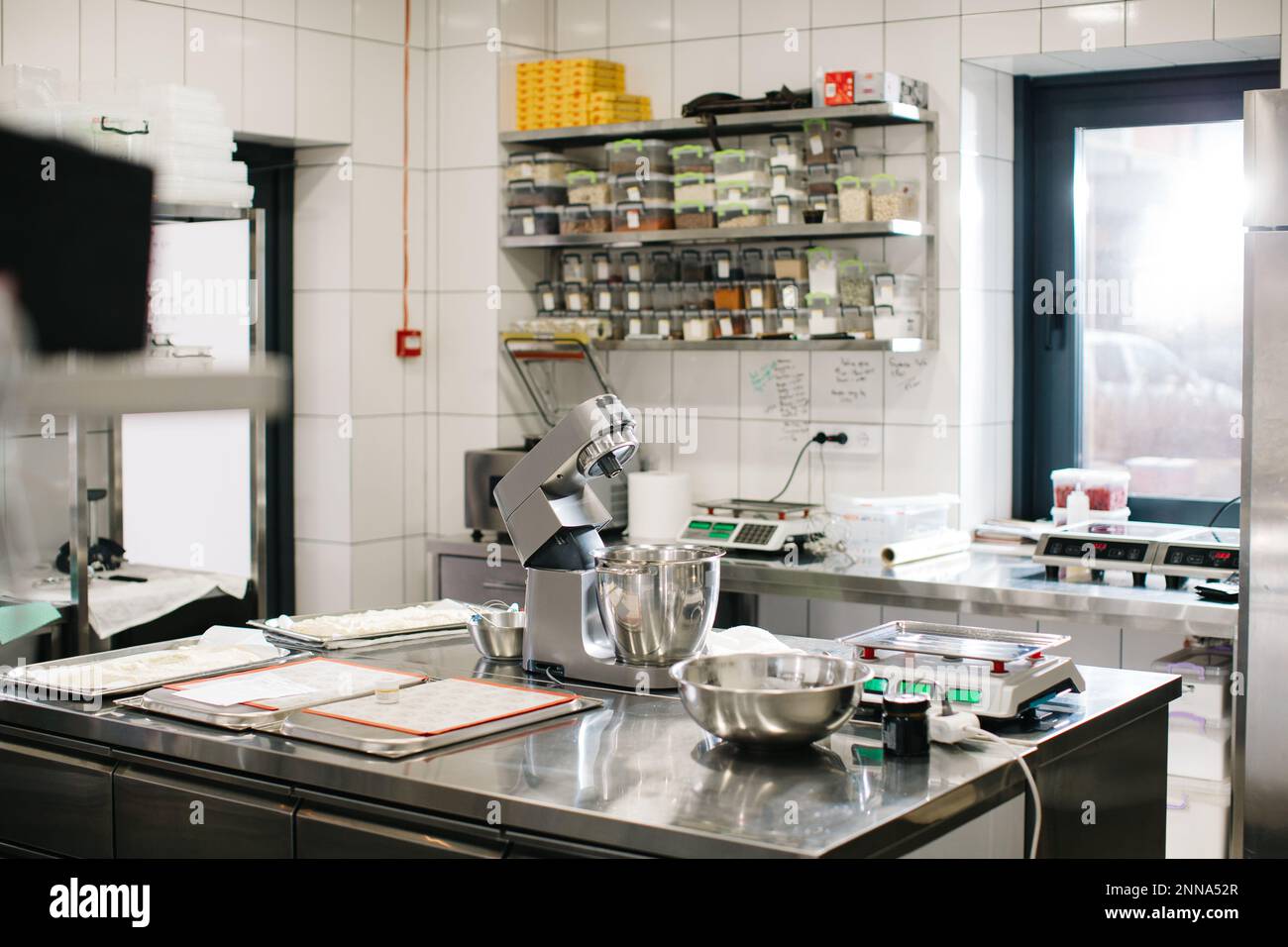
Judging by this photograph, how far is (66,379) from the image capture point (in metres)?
0.44

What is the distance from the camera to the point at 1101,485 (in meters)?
4.16

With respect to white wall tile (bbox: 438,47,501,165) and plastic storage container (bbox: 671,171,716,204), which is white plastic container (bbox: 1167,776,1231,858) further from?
white wall tile (bbox: 438,47,501,165)

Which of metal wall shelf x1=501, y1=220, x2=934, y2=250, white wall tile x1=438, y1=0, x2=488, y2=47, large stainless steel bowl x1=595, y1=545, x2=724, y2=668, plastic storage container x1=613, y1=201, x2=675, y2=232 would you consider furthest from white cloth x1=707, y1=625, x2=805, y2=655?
white wall tile x1=438, y1=0, x2=488, y2=47

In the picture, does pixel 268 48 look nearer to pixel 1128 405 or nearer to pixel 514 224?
pixel 514 224

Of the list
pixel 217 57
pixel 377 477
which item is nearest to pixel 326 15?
pixel 217 57

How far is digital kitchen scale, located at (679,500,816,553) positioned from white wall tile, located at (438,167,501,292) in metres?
1.14

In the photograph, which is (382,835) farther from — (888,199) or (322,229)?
(322,229)

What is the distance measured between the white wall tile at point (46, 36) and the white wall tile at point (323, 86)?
76 cm

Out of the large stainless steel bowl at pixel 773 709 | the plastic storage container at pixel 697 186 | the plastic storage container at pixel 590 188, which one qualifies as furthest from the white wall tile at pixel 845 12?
the large stainless steel bowl at pixel 773 709

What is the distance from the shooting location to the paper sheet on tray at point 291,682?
231 cm

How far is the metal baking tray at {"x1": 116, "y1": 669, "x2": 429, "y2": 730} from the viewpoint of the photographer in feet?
7.15
